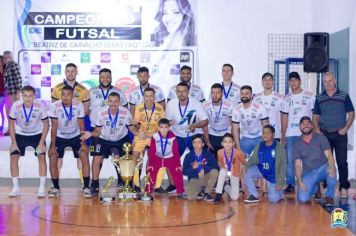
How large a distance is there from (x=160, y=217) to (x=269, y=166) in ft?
5.80

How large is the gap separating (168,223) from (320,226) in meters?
1.53

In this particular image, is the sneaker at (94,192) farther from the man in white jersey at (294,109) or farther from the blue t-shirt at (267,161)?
the man in white jersey at (294,109)

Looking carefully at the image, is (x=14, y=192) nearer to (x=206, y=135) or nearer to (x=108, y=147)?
(x=108, y=147)

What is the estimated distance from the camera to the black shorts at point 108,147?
28.7ft

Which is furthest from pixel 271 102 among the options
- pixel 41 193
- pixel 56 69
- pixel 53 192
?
pixel 56 69

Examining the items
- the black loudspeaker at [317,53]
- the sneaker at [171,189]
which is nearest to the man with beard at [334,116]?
the black loudspeaker at [317,53]

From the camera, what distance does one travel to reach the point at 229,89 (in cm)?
916

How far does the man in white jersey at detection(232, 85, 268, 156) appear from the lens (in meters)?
8.57

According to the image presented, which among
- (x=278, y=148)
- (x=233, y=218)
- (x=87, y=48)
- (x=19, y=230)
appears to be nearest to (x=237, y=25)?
(x=87, y=48)

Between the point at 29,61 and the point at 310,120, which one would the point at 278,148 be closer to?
the point at 310,120

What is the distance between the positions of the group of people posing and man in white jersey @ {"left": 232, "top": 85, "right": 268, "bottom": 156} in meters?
0.01

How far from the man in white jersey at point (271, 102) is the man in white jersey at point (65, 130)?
2329mm

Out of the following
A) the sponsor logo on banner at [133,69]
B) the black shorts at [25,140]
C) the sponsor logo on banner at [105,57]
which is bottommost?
the black shorts at [25,140]

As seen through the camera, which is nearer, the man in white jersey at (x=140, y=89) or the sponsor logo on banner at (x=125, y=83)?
the man in white jersey at (x=140, y=89)
